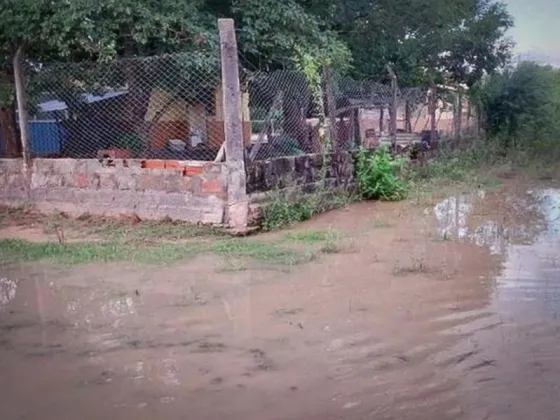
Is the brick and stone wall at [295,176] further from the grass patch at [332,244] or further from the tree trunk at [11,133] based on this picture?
the tree trunk at [11,133]

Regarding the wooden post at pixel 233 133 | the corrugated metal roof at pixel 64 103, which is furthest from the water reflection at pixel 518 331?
the corrugated metal roof at pixel 64 103

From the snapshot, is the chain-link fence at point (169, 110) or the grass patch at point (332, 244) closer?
the grass patch at point (332, 244)

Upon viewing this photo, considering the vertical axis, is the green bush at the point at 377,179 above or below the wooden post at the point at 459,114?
below

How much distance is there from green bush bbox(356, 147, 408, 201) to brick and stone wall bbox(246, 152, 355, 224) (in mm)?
152

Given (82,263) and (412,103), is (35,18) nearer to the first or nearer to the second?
(82,263)

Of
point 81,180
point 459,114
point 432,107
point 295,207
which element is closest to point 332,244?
point 295,207

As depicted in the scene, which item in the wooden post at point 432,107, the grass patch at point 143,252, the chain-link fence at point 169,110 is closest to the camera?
the grass patch at point 143,252

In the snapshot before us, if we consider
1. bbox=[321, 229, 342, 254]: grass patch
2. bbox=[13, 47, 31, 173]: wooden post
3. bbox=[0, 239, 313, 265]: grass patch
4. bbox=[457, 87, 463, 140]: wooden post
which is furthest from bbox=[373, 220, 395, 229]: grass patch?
bbox=[457, 87, 463, 140]: wooden post

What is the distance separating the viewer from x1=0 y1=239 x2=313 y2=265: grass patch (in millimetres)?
6859

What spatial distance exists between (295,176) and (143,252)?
2705mm

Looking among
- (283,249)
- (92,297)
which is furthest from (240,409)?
(283,249)

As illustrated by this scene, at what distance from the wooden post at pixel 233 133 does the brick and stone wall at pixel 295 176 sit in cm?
16

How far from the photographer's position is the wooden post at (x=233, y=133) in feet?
26.0

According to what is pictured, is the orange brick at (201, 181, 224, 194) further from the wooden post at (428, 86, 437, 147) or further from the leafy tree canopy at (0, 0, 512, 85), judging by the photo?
the wooden post at (428, 86, 437, 147)
